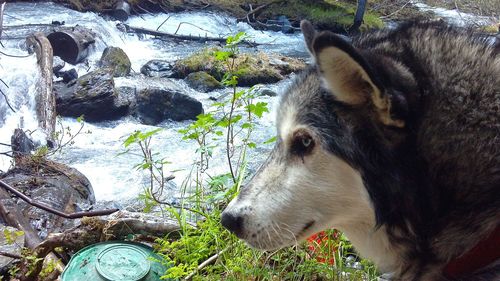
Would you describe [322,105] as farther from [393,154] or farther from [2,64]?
[2,64]

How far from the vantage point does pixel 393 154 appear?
1.85 metres

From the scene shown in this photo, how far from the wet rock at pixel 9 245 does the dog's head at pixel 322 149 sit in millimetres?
1716

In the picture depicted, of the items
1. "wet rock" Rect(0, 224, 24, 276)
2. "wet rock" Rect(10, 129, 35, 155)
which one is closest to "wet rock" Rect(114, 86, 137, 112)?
"wet rock" Rect(10, 129, 35, 155)

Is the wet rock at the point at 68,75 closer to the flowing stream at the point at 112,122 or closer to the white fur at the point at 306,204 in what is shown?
the flowing stream at the point at 112,122

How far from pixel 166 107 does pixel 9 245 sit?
21.8 ft

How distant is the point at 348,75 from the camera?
71.8 inches

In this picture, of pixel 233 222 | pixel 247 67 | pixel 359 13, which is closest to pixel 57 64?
pixel 247 67

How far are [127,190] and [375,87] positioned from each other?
6.03 metres

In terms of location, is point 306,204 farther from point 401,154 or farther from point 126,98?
point 126,98

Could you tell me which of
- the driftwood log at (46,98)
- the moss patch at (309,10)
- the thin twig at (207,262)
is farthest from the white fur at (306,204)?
the moss patch at (309,10)

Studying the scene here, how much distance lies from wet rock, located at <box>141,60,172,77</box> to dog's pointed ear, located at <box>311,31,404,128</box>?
10.2m

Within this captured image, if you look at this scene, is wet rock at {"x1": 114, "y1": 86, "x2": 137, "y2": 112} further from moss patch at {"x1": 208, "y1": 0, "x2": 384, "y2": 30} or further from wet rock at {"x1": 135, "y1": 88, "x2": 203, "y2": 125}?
moss patch at {"x1": 208, "y1": 0, "x2": 384, "y2": 30}

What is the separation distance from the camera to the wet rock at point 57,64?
1073 centimetres

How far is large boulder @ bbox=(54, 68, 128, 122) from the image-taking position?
9477 mm
